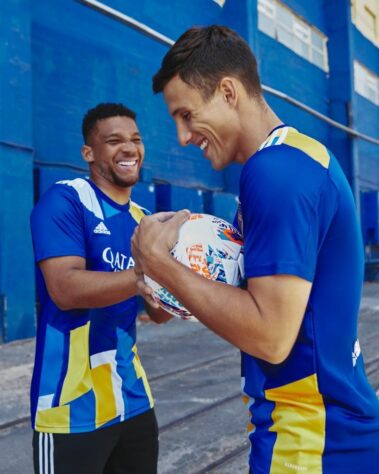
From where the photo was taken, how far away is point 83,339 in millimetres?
2082

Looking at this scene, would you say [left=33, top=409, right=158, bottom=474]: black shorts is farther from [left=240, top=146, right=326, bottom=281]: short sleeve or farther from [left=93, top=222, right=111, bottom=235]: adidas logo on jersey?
[left=240, top=146, right=326, bottom=281]: short sleeve

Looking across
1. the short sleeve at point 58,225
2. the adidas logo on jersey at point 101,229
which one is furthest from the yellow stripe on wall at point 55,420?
the adidas logo on jersey at point 101,229

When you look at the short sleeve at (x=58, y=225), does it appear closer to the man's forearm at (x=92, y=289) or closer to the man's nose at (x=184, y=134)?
the man's forearm at (x=92, y=289)

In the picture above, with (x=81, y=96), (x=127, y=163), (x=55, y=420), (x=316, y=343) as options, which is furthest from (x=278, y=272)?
(x=81, y=96)

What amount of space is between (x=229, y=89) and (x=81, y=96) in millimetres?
9509

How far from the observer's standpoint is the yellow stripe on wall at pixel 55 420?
78.0 inches

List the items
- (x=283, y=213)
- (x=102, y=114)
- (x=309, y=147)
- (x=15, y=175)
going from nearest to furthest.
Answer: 1. (x=283, y=213)
2. (x=309, y=147)
3. (x=102, y=114)
4. (x=15, y=175)

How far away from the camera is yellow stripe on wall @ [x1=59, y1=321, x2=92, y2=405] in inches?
79.4

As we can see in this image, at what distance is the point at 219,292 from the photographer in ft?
4.14

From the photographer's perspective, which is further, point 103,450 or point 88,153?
point 88,153

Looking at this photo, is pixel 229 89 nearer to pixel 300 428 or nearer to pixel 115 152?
pixel 300 428

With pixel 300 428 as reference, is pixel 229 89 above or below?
above

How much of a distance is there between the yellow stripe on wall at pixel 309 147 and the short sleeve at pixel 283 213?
3 cm

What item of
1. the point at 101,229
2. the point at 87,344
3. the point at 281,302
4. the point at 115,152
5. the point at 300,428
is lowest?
the point at 300,428
